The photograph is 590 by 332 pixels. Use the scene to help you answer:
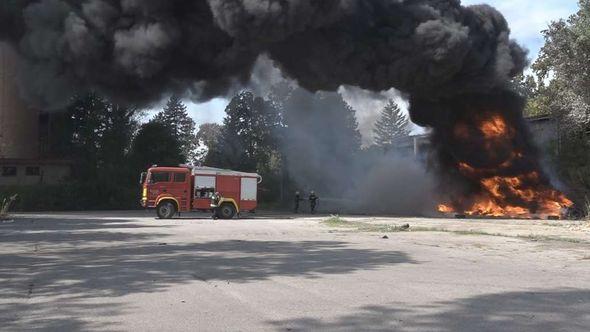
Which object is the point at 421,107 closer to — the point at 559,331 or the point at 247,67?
the point at 247,67

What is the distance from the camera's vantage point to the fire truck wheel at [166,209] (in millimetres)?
28516

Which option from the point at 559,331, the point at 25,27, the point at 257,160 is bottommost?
the point at 559,331

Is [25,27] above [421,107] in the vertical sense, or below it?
above

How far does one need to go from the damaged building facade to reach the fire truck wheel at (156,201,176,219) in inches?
760

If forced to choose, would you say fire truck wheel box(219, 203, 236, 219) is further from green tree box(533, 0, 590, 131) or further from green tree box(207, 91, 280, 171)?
green tree box(207, 91, 280, 171)

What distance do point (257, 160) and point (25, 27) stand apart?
90.2 ft

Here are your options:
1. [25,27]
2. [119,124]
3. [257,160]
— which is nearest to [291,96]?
[257,160]

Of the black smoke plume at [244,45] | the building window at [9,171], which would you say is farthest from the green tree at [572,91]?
the building window at [9,171]

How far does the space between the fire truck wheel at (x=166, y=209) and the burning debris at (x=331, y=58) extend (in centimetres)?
586

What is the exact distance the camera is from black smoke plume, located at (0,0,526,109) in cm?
2769

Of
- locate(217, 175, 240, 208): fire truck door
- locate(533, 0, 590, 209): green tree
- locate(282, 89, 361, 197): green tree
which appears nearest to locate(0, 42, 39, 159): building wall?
locate(282, 89, 361, 197): green tree

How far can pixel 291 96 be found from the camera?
46781mm

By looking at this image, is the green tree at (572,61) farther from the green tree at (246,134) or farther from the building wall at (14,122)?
the building wall at (14,122)

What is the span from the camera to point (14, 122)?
47.6 meters
